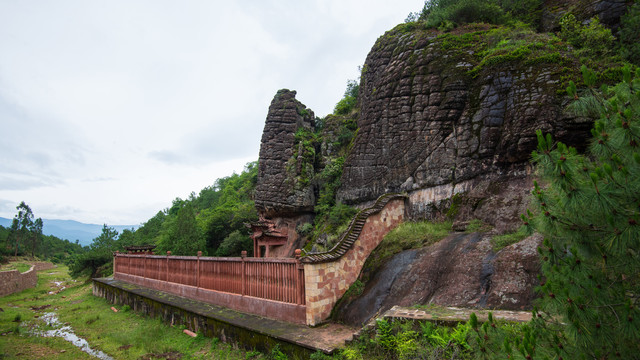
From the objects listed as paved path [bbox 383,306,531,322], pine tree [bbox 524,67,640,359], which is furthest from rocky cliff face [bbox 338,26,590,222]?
pine tree [bbox 524,67,640,359]

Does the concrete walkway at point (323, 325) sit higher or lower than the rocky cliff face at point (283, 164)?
lower

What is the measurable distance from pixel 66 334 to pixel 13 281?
15.1m

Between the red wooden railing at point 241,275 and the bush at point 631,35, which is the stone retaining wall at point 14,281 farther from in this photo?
the bush at point 631,35

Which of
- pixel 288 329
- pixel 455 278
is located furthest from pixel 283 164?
pixel 455 278

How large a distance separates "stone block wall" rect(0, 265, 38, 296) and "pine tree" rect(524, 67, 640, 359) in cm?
2836

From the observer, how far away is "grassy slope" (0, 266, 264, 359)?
891cm

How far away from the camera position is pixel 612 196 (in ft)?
8.27

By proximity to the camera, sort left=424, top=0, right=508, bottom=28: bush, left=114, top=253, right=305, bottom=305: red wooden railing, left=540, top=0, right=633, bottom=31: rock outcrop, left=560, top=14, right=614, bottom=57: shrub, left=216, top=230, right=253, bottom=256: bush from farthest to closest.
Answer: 1. left=216, top=230, right=253, bottom=256: bush
2. left=424, top=0, right=508, bottom=28: bush
3. left=540, top=0, right=633, bottom=31: rock outcrop
4. left=560, top=14, right=614, bottom=57: shrub
5. left=114, top=253, right=305, bottom=305: red wooden railing

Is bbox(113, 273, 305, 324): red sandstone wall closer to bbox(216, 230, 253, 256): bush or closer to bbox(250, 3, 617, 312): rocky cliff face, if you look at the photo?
bbox(250, 3, 617, 312): rocky cliff face

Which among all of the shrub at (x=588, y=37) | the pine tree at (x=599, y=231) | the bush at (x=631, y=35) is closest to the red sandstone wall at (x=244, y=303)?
the pine tree at (x=599, y=231)

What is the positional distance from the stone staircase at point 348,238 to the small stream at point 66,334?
21.0 feet

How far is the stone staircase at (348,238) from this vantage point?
827 centimetres

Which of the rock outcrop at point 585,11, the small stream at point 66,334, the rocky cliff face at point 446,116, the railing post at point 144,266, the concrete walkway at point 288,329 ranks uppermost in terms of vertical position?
the rock outcrop at point 585,11

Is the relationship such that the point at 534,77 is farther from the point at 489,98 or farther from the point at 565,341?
the point at 565,341
